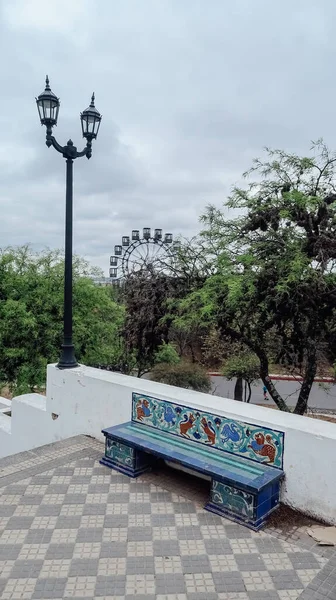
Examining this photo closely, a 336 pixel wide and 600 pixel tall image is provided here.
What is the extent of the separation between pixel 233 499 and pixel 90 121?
5.00 metres

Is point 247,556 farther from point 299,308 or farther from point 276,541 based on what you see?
point 299,308

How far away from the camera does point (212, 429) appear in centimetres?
396

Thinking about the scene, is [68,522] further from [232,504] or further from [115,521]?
[232,504]

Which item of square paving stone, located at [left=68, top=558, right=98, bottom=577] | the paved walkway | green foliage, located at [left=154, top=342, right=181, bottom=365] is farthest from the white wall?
green foliage, located at [left=154, top=342, right=181, bottom=365]

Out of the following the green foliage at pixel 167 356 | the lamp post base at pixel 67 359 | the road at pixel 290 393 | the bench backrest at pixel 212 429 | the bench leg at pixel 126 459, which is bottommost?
the road at pixel 290 393

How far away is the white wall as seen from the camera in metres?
3.40

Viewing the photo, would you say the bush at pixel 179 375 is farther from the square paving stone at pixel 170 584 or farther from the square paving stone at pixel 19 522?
the square paving stone at pixel 170 584

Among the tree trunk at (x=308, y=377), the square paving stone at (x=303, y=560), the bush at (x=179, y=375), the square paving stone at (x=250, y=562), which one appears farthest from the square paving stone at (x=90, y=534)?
the bush at (x=179, y=375)

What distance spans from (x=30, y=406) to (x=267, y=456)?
3.85 metres

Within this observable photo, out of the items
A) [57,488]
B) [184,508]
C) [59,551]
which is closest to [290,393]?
[184,508]

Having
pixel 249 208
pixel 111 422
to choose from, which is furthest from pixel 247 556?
pixel 249 208

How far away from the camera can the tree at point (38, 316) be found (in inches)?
340

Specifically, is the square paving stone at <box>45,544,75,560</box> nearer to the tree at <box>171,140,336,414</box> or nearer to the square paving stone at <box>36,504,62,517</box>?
the square paving stone at <box>36,504,62,517</box>

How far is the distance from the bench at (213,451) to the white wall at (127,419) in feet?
0.38
